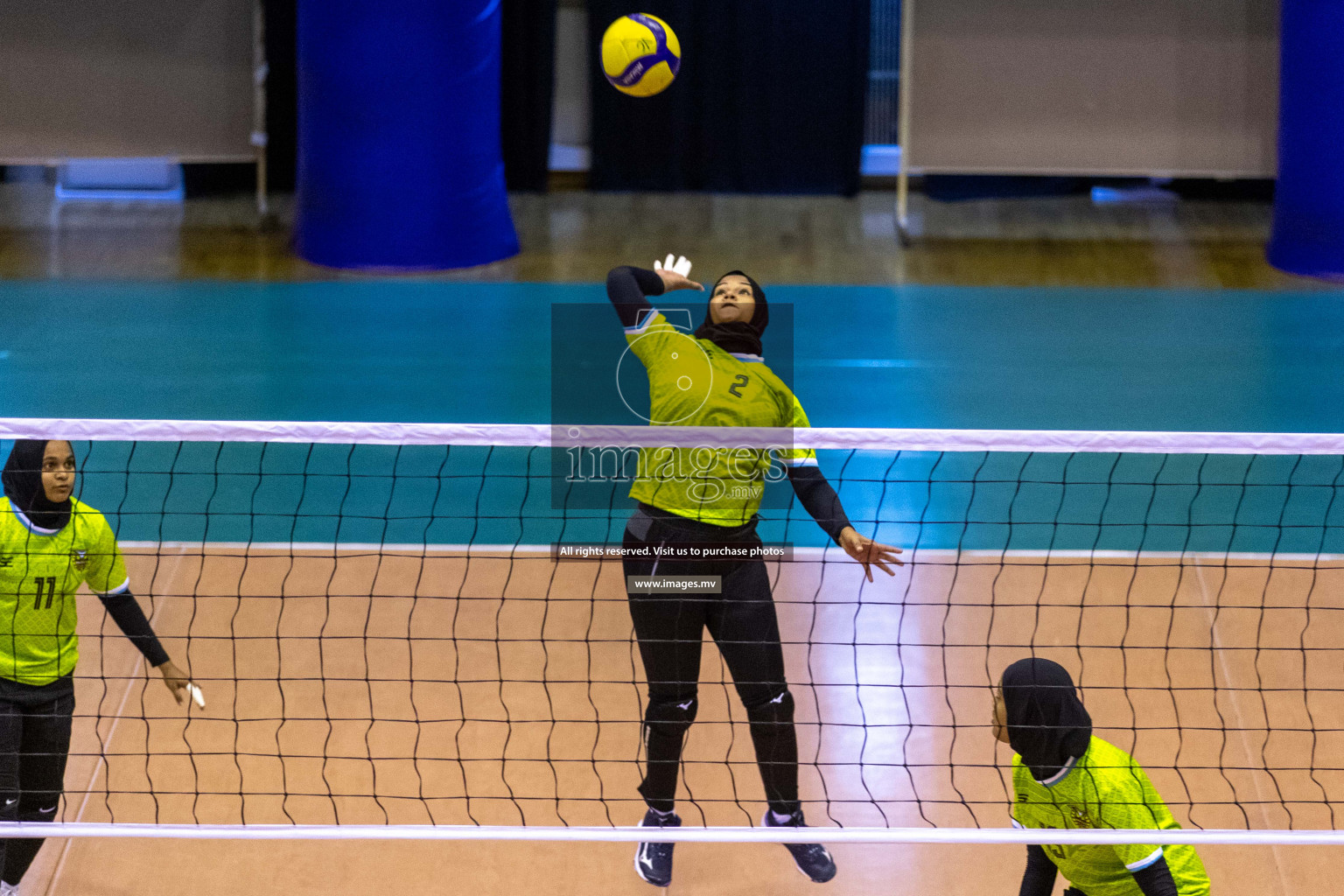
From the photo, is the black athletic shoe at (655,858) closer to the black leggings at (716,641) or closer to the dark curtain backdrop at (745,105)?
the black leggings at (716,641)

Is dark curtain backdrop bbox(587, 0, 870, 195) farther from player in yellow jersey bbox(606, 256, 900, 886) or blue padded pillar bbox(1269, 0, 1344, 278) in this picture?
player in yellow jersey bbox(606, 256, 900, 886)

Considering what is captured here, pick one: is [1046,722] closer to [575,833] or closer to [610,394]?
[575,833]

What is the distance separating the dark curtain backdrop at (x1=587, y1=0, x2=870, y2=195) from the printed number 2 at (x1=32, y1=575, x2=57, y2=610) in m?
8.50

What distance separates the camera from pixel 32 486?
3.94 meters

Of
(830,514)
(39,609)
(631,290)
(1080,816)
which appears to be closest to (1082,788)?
(1080,816)

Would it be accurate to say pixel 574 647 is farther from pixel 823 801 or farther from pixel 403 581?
pixel 823 801

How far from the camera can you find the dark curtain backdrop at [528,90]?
11500 mm

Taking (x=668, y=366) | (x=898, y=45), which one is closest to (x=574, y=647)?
(x=668, y=366)

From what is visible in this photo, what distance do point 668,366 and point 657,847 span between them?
1452mm

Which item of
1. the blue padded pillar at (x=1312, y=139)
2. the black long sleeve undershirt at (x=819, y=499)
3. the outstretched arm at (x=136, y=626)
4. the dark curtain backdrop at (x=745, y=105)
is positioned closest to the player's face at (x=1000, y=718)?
the black long sleeve undershirt at (x=819, y=499)

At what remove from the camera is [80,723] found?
500cm

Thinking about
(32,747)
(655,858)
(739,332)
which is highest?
(739,332)

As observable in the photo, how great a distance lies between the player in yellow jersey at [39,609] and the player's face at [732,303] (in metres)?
1.83

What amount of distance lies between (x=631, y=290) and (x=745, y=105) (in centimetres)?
777
